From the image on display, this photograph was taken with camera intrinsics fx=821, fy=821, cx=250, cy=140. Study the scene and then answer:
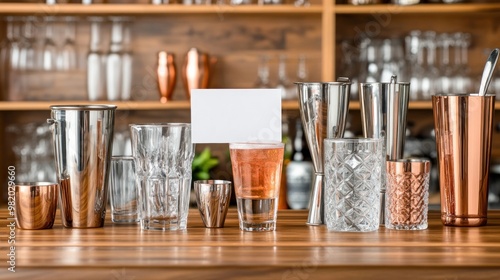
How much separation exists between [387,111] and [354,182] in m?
0.15

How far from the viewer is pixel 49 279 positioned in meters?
0.88

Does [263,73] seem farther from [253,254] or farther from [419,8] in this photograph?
[253,254]

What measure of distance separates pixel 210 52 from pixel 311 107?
2.27 metres

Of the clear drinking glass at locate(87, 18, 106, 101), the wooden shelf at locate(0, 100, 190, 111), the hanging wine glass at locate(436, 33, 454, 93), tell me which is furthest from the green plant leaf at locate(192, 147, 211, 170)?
the hanging wine glass at locate(436, 33, 454, 93)

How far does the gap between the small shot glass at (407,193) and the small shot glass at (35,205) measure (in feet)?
1.53

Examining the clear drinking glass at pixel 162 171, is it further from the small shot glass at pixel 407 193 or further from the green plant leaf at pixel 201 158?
the green plant leaf at pixel 201 158

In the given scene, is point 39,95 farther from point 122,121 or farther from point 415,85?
point 415,85

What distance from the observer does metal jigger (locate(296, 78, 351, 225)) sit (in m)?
1.16

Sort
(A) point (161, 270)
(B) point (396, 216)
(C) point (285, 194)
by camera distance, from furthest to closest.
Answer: (C) point (285, 194), (B) point (396, 216), (A) point (161, 270)

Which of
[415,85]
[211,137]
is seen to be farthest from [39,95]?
[211,137]

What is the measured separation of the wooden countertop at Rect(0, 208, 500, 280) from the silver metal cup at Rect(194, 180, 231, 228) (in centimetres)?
3

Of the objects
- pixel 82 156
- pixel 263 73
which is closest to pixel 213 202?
pixel 82 156

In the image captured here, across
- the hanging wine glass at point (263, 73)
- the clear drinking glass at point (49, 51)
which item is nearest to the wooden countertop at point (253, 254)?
the hanging wine glass at point (263, 73)

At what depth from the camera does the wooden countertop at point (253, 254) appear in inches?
34.5
